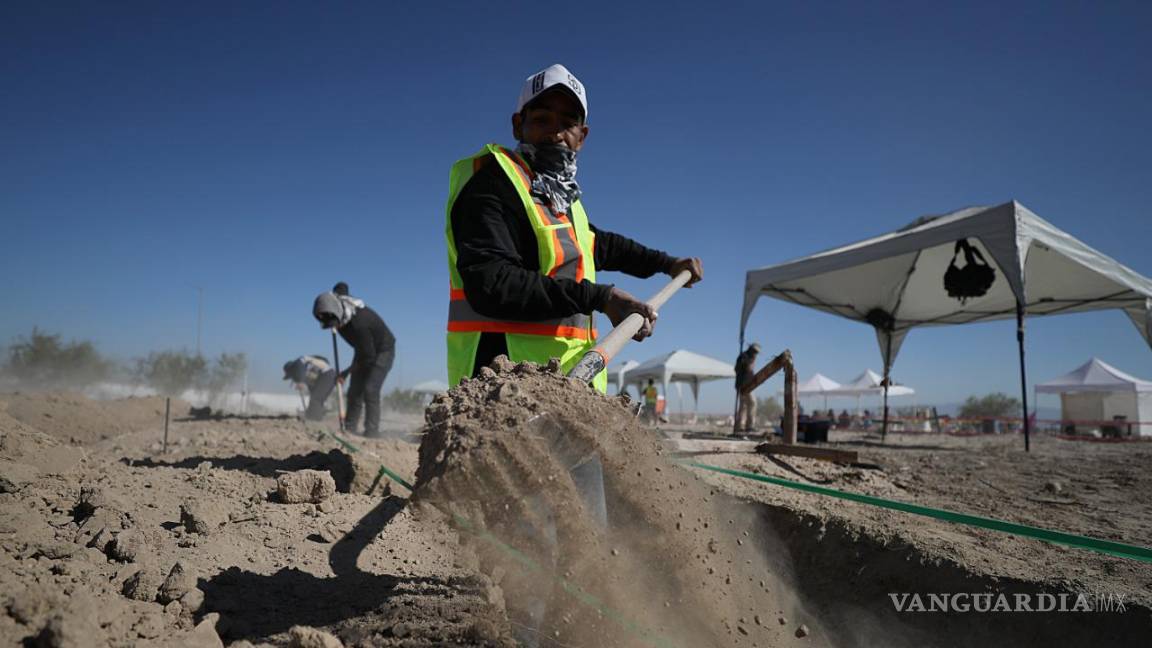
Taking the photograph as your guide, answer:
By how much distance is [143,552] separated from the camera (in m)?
1.49

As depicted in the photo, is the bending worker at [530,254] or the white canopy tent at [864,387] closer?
the bending worker at [530,254]

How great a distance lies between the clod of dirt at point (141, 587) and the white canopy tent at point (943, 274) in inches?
315

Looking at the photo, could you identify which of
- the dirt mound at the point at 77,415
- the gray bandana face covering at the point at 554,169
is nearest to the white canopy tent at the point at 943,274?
the gray bandana face covering at the point at 554,169

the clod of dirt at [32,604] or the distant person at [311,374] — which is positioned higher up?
the distant person at [311,374]

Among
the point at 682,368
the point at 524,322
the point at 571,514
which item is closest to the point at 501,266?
the point at 524,322

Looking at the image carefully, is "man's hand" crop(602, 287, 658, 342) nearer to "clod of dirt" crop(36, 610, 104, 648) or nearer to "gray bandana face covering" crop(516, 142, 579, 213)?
"gray bandana face covering" crop(516, 142, 579, 213)

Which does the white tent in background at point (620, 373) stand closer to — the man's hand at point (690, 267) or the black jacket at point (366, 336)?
the black jacket at point (366, 336)

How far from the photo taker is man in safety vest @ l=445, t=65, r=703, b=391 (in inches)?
67.5

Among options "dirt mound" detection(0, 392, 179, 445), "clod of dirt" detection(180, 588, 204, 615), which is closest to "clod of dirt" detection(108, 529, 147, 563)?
"clod of dirt" detection(180, 588, 204, 615)

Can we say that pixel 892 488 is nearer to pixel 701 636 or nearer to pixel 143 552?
pixel 701 636

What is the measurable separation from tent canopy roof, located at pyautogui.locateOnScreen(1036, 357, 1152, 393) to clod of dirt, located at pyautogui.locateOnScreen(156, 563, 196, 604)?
22346 mm

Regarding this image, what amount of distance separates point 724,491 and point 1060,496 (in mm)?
2428

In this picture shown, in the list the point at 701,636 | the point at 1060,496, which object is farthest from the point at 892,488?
the point at 701,636

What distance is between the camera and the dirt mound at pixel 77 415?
567 cm
